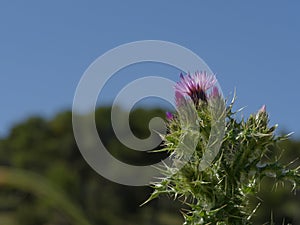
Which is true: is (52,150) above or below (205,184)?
above

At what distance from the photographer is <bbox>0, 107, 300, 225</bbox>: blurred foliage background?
121ft

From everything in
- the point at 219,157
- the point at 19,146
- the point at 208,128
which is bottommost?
the point at 219,157

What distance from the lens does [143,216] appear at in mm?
47125

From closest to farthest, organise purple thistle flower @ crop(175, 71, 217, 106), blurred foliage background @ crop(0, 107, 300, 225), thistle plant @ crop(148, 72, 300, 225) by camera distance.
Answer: thistle plant @ crop(148, 72, 300, 225) < purple thistle flower @ crop(175, 71, 217, 106) < blurred foliage background @ crop(0, 107, 300, 225)

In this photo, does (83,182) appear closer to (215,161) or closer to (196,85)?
(196,85)

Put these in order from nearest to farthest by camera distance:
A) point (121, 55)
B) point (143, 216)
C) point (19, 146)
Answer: point (121, 55) < point (143, 216) < point (19, 146)

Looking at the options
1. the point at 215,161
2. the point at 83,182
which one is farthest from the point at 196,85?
the point at 83,182

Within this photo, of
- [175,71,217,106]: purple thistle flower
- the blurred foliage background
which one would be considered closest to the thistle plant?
[175,71,217,106]: purple thistle flower

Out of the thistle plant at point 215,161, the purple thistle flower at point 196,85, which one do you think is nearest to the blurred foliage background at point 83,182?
the purple thistle flower at point 196,85

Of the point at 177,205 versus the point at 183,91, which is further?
the point at 177,205

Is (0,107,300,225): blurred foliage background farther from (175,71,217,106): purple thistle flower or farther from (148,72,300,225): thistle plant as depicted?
(148,72,300,225): thistle plant

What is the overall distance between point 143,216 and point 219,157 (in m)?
44.2

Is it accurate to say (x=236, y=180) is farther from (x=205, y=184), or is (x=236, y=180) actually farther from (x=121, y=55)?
(x=121, y=55)

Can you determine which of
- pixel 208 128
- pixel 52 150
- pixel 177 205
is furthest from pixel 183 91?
pixel 52 150
